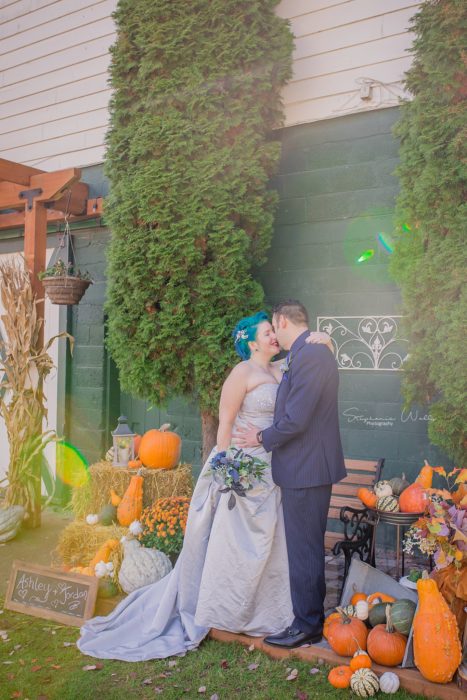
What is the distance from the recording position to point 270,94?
218 inches

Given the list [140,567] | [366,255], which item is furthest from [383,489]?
[366,255]

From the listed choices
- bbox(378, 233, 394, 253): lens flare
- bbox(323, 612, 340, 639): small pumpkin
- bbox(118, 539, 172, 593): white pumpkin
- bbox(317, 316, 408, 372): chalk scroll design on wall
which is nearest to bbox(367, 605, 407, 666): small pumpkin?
bbox(323, 612, 340, 639): small pumpkin

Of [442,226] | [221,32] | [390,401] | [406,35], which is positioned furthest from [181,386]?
[406,35]

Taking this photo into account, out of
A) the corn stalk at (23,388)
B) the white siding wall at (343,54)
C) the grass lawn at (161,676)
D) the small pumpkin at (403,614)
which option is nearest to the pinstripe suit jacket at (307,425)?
the small pumpkin at (403,614)

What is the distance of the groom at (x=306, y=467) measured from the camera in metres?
3.64

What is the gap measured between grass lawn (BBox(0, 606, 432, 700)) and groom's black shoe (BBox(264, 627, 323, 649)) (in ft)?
0.31

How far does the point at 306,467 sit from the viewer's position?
3682mm

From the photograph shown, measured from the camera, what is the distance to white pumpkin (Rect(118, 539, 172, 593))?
14.6 feet

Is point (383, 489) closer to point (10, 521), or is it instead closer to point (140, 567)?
point (140, 567)

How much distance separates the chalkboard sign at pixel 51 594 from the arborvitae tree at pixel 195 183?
5.92ft

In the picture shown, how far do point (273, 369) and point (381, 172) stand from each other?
2482 millimetres

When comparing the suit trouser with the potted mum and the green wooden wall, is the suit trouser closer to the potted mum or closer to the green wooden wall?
the green wooden wall

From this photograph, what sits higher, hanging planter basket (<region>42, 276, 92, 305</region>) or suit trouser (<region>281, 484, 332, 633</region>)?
hanging planter basket (<region>42, 276, 92, 305</region>)

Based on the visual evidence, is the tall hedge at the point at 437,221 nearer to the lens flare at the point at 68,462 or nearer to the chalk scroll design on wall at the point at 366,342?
the chalk scroll design on wall at the point at 366,342
